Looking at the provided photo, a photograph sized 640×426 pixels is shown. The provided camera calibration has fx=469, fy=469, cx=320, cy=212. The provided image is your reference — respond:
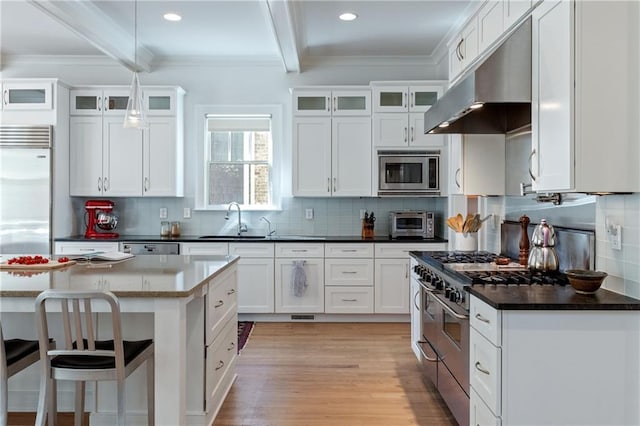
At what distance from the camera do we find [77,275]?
2572 millimetres

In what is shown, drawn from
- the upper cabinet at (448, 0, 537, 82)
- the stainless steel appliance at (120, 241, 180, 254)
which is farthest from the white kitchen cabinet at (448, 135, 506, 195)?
the stainless steel appliance at (120, 241, 180, 254)

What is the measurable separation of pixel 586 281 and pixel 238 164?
4168mm

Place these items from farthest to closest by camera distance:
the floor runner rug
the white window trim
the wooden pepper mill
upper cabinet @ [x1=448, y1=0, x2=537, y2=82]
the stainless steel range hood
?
the white window trim, the floor runner rug, the wooden pepper mill, upper cabinet @ [x1=448, y1=0, x2=537, y2=82], the stainless steel range hood

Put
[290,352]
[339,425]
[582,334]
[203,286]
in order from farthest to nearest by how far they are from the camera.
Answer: [290,352] → [339,425] → [203,286] → [582,334]

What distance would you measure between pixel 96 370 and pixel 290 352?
2.13 metres

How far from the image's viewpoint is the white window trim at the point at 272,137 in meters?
5.42

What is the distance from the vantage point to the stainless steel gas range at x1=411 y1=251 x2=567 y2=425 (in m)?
2.35

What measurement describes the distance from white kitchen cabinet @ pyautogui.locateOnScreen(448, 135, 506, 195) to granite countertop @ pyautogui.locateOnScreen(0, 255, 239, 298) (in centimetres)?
180

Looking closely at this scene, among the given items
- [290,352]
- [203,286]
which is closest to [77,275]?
[203,286]

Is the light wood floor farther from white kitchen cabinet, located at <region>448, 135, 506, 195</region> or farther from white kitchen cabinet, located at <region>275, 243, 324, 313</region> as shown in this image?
white kitchen cabinet, located at <region>448, 135, 506, 195</region>

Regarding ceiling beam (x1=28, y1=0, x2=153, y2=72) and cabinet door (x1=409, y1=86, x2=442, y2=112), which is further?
cabinet door (x1=409, y1=86, x2=442, y2=112)

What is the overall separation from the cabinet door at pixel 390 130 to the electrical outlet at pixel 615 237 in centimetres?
301

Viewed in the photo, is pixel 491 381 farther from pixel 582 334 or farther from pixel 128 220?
pixel 128 220

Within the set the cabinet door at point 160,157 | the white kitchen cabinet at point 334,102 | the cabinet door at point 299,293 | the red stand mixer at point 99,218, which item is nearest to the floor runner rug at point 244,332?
the cabinet door at point 299,293
